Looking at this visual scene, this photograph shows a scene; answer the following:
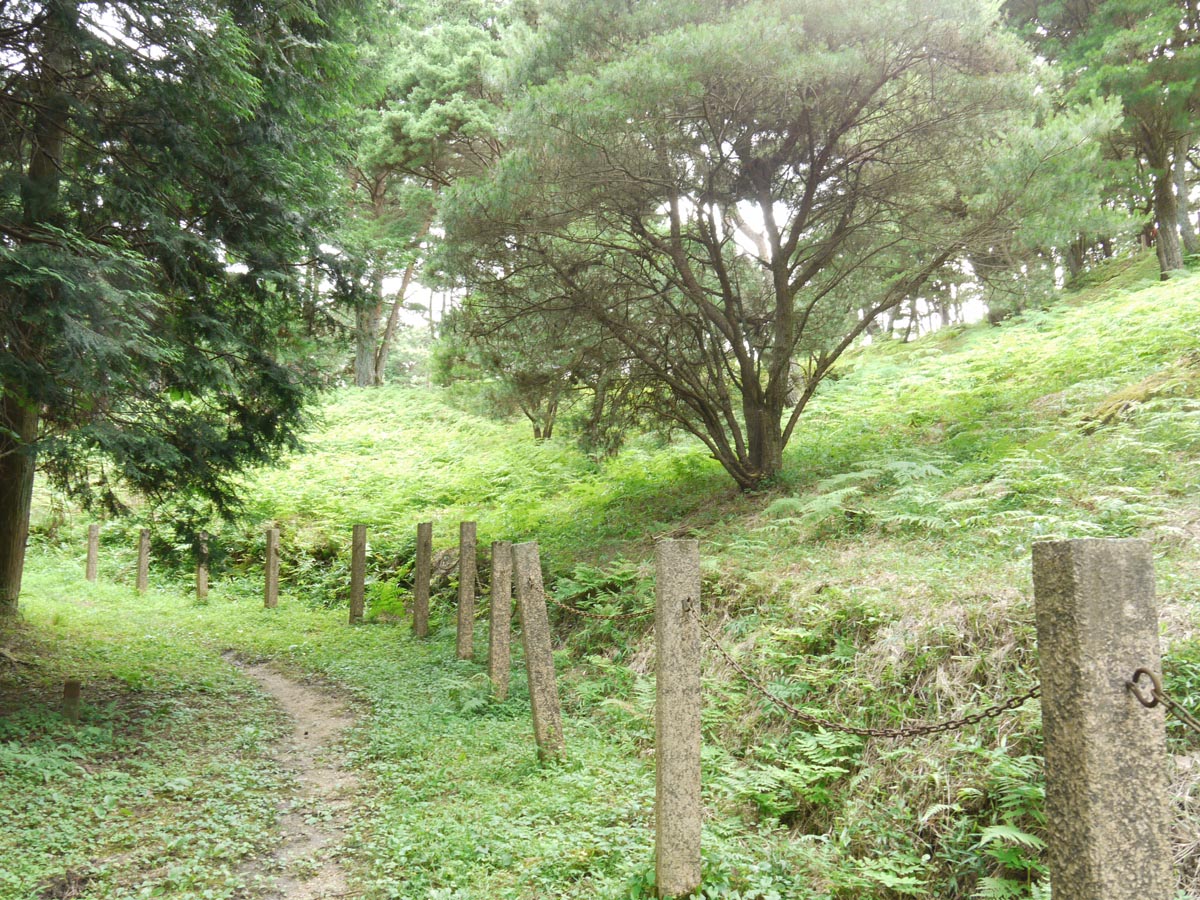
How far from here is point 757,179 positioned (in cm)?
1016

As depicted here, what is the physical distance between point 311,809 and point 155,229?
5473mm

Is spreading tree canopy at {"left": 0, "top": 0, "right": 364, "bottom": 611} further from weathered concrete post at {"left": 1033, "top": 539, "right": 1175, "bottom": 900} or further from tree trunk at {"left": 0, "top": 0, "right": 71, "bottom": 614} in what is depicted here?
weathered concrete post at {"left": 1033, "top": 539, "right": 1175, "bottom": 900}

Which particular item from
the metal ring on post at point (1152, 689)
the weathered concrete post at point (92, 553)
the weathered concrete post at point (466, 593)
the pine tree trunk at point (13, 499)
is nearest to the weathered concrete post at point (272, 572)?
the weathered concrete post at point (92, 553)

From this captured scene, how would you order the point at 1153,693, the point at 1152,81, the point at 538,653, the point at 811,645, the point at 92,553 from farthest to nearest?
1. the point at 92,553
2. the point at 1152,81
3. the point at 538,653
4. the point at 811,645
5. the point at 1153,693

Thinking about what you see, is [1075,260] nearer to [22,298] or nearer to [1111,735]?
[1111,735]

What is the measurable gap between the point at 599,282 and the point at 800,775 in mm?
7958

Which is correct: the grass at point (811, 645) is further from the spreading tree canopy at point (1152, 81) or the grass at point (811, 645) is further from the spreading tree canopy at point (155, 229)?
the spreading tree canopy at point (1152, 81)

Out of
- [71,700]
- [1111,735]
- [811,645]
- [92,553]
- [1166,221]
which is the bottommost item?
[71,700]

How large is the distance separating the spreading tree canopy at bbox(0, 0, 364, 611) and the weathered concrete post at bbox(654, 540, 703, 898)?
4.63 metres

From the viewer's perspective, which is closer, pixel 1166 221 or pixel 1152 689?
pixel 1152 689

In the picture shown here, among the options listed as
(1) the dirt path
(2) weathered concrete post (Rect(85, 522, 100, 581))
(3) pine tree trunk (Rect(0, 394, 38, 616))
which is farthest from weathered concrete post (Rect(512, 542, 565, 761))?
(2) weathered concrete post (Rect(85, 522, 100, 581))

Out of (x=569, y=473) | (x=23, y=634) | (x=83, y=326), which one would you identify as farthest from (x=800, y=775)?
(x=569, y=473)

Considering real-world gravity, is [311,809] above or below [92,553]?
below

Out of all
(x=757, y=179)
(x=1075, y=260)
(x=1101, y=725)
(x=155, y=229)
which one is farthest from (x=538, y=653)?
(x=1075, y=260)
